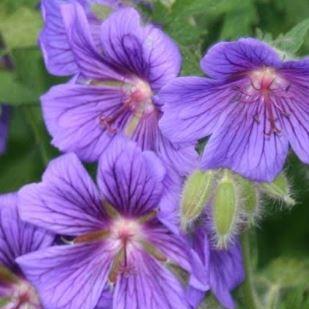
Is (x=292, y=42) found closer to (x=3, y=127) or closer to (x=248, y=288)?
(x=248, y=288)

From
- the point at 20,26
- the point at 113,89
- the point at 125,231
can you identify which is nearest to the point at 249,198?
the point at 125,231

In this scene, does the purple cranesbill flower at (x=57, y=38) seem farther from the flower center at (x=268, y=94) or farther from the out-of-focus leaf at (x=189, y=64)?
the flower center at (x=268, y=94)

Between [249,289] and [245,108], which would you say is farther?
[249,289]

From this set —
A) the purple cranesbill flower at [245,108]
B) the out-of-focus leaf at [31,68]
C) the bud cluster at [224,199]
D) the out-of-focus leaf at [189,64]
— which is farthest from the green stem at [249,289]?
the out-of-focus leaf at [31,68]

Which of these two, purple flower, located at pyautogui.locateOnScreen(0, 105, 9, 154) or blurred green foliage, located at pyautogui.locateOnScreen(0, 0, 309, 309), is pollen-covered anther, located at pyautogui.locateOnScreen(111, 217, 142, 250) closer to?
blurred green foliage, located at pyautogui.locateOnScreen(0, 0, 309, 309)

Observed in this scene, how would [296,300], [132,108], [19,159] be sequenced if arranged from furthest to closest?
1. [19,159]
2. [296,300]
3. [132,108]
